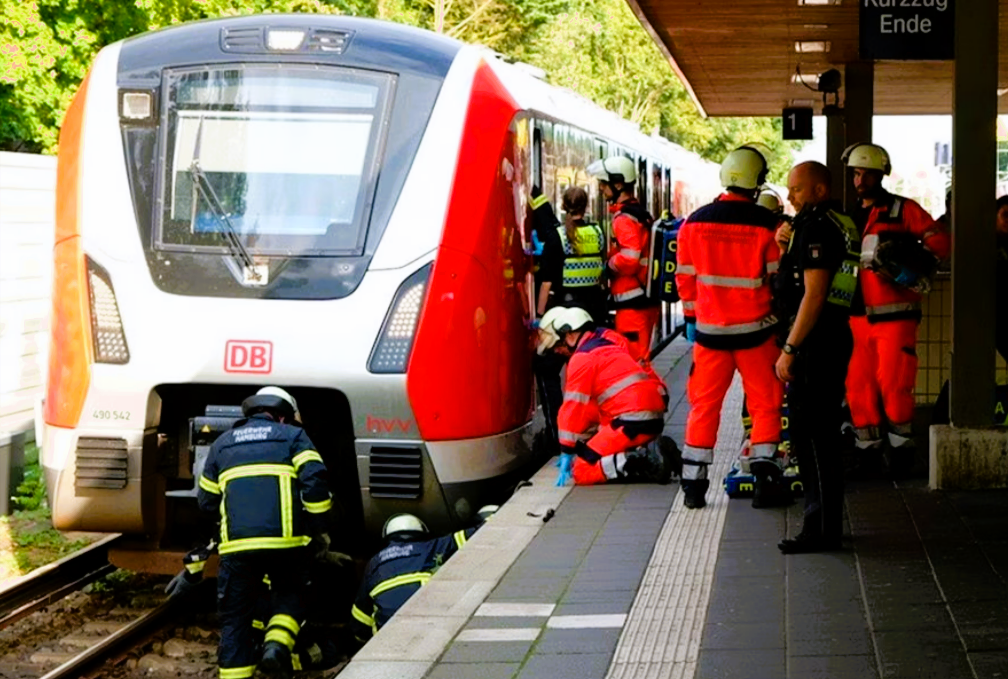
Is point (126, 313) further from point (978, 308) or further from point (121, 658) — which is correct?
point (978, 308)

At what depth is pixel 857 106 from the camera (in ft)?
64.7

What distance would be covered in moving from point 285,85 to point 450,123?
1001 millimetres

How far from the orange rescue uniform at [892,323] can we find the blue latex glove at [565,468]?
174cm

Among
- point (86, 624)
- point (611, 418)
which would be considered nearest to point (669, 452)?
point (611, 418)

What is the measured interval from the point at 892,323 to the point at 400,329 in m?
3.02

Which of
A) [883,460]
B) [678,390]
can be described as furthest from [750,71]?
[883,460]

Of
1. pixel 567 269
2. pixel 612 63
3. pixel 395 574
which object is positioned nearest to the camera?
pixel 395 574

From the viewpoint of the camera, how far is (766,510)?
10289mm

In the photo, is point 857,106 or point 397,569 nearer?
point 397,569

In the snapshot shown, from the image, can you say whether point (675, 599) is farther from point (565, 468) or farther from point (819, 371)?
point (565, 468)

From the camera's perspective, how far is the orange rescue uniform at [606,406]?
11352 mm

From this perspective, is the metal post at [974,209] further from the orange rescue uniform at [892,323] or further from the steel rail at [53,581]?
the steel rail at [53,581]

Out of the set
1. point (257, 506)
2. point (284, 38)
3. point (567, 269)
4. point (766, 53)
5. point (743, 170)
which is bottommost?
point (257, 506)

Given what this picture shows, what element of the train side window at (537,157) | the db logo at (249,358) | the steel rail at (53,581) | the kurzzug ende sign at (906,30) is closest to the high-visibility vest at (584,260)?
the train side window at (537,157)
